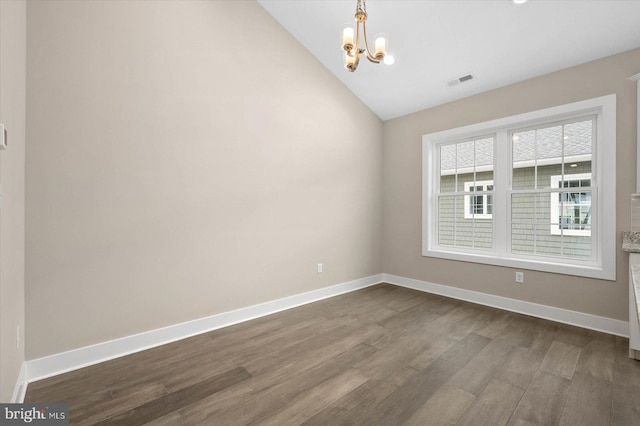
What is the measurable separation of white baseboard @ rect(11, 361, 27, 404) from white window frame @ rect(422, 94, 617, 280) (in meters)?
4.41

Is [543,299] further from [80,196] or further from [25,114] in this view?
[25,114]

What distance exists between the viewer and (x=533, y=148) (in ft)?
11.7

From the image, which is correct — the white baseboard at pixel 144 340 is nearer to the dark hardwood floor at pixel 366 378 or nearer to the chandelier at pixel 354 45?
the dark hardwood floor at pixel 366 378

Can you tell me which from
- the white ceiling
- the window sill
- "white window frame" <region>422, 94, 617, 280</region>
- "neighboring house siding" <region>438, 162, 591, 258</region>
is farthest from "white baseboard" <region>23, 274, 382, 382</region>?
the white ceiling

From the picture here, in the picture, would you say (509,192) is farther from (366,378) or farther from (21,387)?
(21,387)

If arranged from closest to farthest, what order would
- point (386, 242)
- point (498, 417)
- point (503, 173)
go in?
point (498, 417) < point (503, 173) < point (386, 242)

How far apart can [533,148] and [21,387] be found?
5.31m

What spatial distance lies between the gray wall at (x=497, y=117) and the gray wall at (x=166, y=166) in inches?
52.2

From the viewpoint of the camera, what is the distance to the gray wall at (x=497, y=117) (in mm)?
2850

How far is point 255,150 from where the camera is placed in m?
3.33

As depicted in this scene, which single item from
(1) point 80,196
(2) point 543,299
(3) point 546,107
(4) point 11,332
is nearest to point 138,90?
(1) point 80,196

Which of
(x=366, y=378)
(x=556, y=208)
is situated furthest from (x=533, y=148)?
(x=366, y=378)

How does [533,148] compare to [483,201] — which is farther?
[483,201]

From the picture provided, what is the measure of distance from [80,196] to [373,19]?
336 cm
